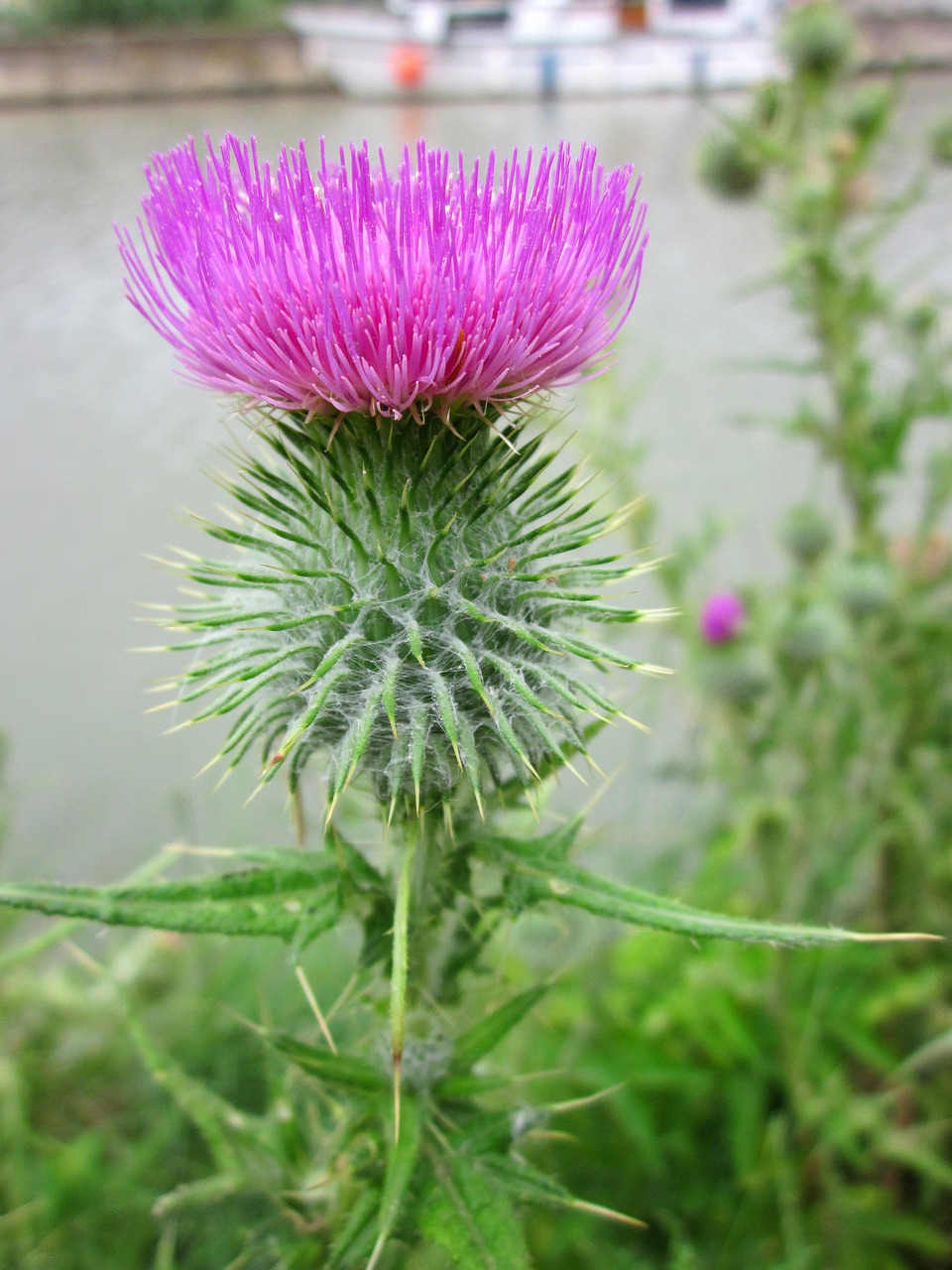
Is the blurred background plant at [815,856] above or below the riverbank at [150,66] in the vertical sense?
below

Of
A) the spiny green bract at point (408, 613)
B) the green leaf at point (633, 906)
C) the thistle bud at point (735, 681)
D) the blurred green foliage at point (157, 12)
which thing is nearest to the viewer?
the green leaf at point (633, 906)

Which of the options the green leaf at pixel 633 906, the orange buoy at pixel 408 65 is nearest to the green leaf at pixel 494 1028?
the green leaf at pixel 633 906

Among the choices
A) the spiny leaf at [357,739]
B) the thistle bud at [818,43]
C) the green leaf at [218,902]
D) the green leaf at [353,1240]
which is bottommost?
the green leaf at [353,1240]

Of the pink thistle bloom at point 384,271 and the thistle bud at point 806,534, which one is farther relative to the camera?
the thistle bud at point 806,534

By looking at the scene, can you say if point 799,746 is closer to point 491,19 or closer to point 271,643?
point 271,643

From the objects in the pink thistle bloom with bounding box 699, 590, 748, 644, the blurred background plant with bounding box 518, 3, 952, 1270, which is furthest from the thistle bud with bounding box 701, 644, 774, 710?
the pink thistle bloom with bounding box 699, 590, 748, 644

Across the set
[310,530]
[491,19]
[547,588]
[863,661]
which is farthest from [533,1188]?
[491,19]

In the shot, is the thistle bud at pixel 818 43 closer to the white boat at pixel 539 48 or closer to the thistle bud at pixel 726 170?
the thistle bud at pixel 726 170
